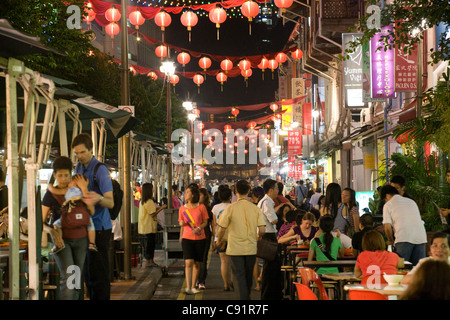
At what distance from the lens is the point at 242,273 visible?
10.7 metres

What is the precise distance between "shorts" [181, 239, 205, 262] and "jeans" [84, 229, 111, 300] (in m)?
4.74

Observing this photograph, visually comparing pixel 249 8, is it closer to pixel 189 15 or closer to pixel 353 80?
pixel 189 15

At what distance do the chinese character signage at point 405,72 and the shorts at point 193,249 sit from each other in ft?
32.8

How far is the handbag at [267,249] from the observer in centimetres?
1072

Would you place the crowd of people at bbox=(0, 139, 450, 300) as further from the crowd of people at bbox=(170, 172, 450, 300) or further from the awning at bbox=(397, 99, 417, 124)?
the awning at bbox=(397, 99, 417, 124)

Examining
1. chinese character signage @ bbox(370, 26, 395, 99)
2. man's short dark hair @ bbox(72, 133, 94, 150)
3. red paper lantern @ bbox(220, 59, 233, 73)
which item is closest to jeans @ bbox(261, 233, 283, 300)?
man's short dark hair @ bbox(72, 133, 94, 150)

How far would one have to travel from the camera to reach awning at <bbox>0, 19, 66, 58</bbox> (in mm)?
6551

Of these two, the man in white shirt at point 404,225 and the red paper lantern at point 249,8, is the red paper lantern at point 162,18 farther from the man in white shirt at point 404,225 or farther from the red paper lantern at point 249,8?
the man in white shirt at point 404,225

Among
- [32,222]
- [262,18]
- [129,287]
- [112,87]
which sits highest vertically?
[262,18]

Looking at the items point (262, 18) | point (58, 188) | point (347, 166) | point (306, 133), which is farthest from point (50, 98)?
point (262, 18)
